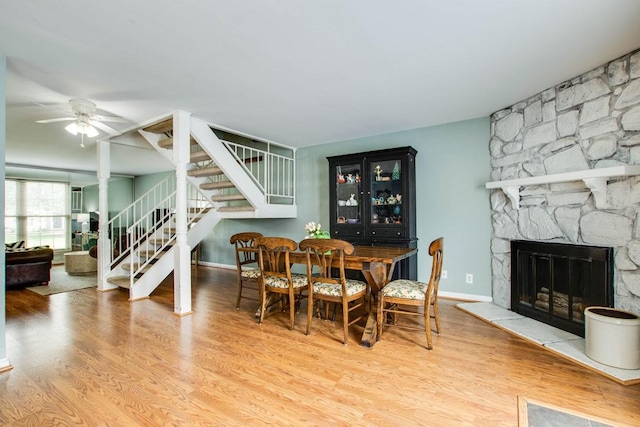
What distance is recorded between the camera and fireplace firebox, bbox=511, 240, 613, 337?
255cm

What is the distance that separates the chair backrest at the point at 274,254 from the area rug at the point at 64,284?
3579 mm

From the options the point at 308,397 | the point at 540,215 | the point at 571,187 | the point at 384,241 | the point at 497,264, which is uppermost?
the point at 571,187

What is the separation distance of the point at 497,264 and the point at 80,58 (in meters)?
4.55

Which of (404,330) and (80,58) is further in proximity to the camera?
(404,330)

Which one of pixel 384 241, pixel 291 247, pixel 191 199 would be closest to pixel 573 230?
pixel 384 241

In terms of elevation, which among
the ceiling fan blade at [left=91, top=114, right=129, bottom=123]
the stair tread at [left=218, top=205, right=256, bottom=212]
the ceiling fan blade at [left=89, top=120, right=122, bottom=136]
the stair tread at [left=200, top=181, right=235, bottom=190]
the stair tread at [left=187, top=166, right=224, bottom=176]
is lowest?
the stair tread at [left=218, top=205, right=256, bottom=212]

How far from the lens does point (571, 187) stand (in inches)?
112

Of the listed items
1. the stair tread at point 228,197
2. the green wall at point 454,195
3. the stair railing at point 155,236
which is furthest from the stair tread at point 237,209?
the green wall at point 454,195

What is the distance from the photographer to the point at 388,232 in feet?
13.3

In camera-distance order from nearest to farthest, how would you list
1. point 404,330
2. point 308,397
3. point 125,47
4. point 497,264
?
point 308,397 < point 125,47 < point 404,330 < point 497,264

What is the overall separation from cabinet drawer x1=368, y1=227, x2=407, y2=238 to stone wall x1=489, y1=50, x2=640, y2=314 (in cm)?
108

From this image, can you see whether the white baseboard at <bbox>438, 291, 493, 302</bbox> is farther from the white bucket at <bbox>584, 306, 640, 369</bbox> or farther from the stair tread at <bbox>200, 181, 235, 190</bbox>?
the stair tread at <bbox>200, 181, 235, 190</bbox>

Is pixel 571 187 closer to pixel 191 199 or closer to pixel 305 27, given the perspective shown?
pixel 305 27

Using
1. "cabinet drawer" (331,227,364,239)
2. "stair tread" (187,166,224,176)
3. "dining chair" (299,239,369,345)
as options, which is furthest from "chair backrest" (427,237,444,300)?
"stair tread" (187,166,224,176)
